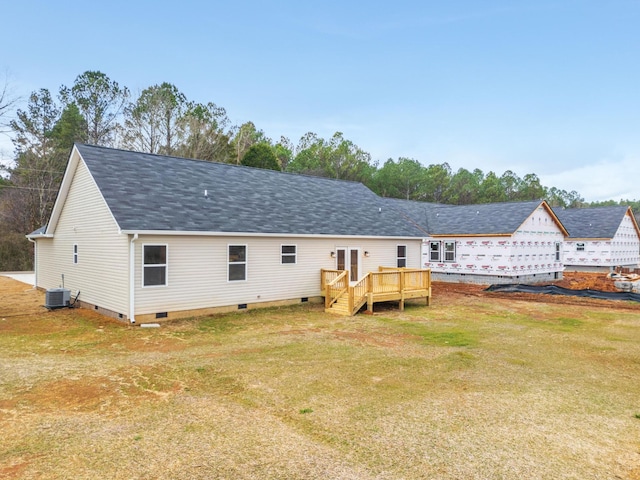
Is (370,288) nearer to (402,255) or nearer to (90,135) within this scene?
(402,255)

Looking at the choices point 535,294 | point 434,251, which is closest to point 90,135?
point 434,251

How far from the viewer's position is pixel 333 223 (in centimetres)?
1711

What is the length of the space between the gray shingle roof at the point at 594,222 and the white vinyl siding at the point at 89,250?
37.1 m

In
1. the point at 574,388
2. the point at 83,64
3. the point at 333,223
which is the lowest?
the point at 574,388

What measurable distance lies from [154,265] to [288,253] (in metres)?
5.10

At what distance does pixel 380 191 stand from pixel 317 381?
4888 centimetres

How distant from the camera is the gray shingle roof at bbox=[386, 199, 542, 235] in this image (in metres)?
24.2

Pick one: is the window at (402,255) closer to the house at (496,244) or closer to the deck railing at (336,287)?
the house at (496,244)

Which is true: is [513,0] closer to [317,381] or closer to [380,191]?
[317,381]

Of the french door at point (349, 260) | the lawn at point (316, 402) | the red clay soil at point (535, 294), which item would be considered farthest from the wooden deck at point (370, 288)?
the red clay soil at point (535, 294)

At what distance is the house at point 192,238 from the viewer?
1213cm

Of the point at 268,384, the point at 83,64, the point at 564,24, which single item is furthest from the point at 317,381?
the point at 83,64

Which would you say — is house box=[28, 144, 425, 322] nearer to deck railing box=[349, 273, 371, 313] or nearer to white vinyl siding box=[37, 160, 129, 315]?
white vinyl siding box=[37, 160, 129, 315]

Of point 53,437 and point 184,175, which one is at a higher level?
point 184,175
